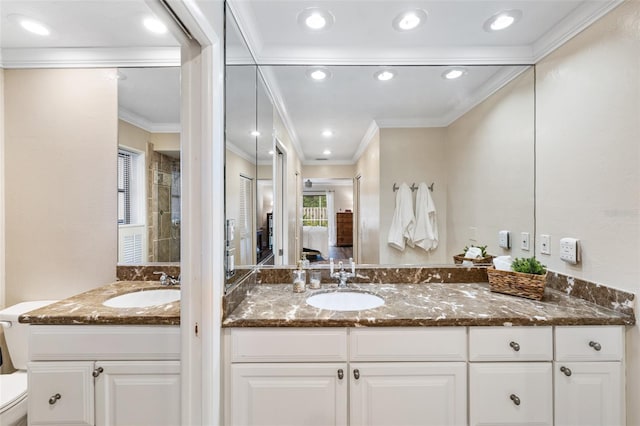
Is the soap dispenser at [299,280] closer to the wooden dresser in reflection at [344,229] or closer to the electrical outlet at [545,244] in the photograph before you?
the wooden dresser in reflection at [344,229]

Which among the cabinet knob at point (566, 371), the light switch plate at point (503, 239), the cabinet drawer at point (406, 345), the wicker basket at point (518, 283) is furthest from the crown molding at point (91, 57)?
the cabinet knob at point (566, 371)

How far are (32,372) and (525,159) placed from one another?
2.86m

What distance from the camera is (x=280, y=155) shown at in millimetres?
1902

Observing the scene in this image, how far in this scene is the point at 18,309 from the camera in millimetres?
1312

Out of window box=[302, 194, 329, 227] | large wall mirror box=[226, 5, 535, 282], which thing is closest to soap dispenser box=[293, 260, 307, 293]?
large wall mirror box=[226, 5, 535, 282]

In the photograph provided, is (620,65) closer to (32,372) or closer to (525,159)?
(525,159)

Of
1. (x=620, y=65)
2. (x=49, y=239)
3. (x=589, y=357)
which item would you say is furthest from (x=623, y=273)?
(x=49, y=239)

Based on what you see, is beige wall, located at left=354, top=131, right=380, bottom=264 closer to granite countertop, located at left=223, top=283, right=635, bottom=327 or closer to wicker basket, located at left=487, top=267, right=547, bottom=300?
granite countertop, located at left=223, top=283, right=635, bottom=327

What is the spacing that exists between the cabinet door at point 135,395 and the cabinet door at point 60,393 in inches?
2.0

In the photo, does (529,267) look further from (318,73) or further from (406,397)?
(318,73)

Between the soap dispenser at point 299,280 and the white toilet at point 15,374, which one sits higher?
the soap dispenser at point 299,280

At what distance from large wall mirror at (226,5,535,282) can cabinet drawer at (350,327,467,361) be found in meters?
0.67

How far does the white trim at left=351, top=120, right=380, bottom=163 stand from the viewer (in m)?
1.90

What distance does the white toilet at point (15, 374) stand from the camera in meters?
1.09
